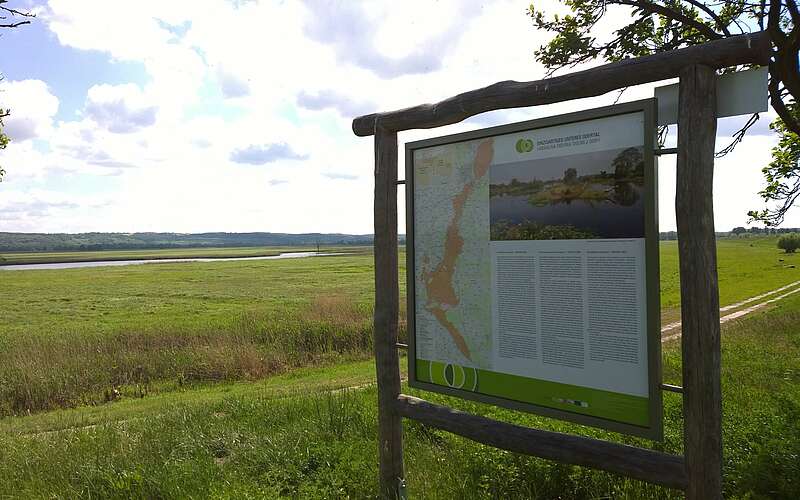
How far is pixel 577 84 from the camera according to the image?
423cm

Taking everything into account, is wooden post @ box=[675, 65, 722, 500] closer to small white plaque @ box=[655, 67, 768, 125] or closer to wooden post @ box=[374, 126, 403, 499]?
small white plaque @ box=[655, 67, 768, 125]

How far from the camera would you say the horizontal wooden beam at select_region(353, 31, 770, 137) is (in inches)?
140

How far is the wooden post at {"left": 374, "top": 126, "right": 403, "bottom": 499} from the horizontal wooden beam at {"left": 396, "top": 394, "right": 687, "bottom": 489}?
325mm

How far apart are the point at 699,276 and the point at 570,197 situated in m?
1.00

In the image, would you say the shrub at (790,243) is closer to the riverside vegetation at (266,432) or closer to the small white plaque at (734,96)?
the riverside vegetation at (266,432)

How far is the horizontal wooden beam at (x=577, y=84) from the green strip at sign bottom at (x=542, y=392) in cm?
212

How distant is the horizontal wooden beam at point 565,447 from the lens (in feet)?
12.5

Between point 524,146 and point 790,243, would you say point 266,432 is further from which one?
point 790,243

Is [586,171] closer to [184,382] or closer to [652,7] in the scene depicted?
[652,7]

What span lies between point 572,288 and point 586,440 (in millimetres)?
1091

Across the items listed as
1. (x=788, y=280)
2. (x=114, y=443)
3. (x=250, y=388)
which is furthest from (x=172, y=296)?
(x=788, y=280)

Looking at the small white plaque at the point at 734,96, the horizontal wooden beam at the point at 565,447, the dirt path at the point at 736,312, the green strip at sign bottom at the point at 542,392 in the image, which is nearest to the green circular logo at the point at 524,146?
the small white plaque at the point at 734,96

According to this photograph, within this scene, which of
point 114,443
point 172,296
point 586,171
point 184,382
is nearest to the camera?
point 586,171

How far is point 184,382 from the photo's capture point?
16.5 m
